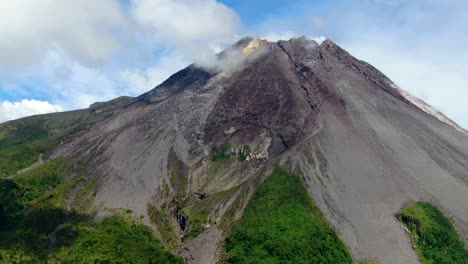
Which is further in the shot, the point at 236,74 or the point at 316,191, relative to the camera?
the point at 236,74

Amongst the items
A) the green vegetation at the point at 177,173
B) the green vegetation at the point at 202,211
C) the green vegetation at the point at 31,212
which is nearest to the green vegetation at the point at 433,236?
the green vegetation at the point at 202,211

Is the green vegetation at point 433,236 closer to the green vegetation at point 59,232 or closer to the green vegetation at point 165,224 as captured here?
the green vegetation at point 59,232

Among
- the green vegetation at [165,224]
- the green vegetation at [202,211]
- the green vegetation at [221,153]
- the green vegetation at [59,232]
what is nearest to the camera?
the green vegetation at [59,232]

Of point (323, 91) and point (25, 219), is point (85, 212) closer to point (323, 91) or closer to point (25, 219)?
point (25, 219)

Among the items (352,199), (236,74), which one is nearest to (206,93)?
(236,74)

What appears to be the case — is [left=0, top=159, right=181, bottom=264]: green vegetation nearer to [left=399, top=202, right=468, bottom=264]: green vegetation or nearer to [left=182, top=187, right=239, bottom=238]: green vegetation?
[left=182, top=187, right=239, bottom=238]: green vegetation

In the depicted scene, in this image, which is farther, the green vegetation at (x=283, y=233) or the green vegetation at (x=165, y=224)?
the green vegetation at (x=165, y=224)

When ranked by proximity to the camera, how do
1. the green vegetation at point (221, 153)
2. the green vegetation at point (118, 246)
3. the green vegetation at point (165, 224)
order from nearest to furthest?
the green vegetation at point (118, 246)
the green vegetation at point (165, 224)
the green vegetation at point (221, 153)
